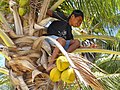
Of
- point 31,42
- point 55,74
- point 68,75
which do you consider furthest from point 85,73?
point 31,42

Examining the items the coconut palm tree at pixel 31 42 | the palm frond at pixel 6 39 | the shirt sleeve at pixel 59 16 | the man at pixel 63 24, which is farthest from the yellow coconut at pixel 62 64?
the shirt sleeve at pixel 59 16

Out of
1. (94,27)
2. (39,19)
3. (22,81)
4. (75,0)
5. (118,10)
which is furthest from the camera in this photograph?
(94,27)

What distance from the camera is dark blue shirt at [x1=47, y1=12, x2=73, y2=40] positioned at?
3.25 metres

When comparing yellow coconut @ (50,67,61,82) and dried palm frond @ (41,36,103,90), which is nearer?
dried palm frond @ (41,36,103,90)

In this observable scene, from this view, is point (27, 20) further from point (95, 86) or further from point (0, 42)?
point (95, 86)

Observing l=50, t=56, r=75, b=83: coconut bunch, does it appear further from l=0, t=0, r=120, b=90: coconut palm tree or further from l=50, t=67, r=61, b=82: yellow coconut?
l=0, t=0, r=120, b=90: coconut palm tree

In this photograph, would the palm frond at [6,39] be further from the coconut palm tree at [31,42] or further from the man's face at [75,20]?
the man's face at [75,20]

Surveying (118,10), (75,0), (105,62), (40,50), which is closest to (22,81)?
(40,50)

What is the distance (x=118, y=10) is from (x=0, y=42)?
1.47 meters

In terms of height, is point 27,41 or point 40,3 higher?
point 40,3

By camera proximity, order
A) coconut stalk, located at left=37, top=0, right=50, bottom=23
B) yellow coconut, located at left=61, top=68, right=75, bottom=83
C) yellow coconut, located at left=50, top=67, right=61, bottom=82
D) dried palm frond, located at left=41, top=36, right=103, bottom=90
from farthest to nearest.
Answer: coconut stalk, located at left=37, top=0, right=50, bottom=23 → yellow coconut, located at left=50, top=67, right=61, bottom=82 → yellow coconut, located at left=61, top=68, right=75, bottom=83 → dried palm frond, located at left=41, top=36, right=103, bottom=90

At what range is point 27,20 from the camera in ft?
10.7

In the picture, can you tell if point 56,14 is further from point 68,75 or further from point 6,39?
point 68,75

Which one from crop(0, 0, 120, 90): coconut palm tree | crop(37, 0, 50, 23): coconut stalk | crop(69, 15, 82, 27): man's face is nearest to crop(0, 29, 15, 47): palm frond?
crop(0, 0, 120, 90): coconut palm tree
